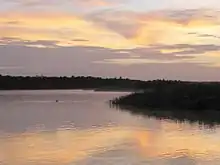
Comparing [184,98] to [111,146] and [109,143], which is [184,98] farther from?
[111,146]

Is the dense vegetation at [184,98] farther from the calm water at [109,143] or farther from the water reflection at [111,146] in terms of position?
the water reflection at [111,146]

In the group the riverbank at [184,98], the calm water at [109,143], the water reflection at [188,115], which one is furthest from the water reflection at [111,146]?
the riverbank at [184,98]

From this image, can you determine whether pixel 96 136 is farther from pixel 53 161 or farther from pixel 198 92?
pixel 198 92

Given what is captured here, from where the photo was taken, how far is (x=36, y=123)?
24547 mm

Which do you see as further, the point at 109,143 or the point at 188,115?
the point at 188,115

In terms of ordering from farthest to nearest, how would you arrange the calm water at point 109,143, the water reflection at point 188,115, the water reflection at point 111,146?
the water reflection at point 188,115
the water reflection at point 111,146
the calm water at point 109,143

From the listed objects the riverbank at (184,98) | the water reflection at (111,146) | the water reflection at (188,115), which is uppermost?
the riverbank at (184,98)

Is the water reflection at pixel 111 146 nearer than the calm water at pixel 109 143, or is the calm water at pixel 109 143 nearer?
the calm water at pixel 109 143

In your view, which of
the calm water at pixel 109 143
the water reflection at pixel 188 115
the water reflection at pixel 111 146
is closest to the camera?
the calm water at pixel 109 143

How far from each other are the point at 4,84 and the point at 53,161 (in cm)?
8507

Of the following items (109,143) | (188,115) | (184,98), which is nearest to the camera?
(109,143)

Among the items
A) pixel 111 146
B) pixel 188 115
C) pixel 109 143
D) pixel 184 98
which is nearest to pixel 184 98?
pixel 184 98

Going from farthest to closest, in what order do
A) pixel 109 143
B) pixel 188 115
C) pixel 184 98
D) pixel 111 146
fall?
pixel 184 98 → pixel 188 115 → pixel 109 143 → pixel 111 146

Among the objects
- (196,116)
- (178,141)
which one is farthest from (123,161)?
(196,116)
